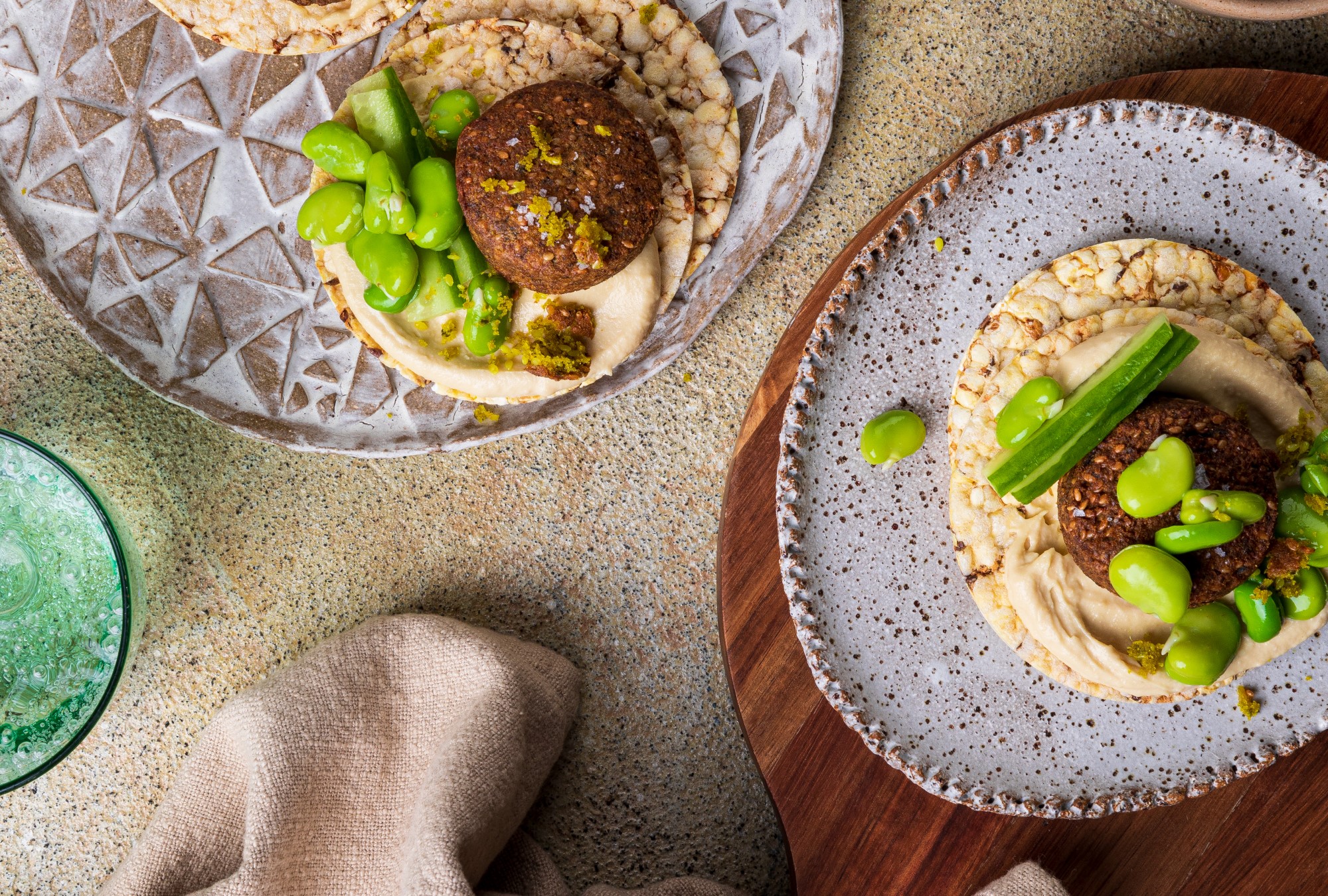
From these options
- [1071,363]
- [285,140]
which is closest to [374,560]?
[285,140]

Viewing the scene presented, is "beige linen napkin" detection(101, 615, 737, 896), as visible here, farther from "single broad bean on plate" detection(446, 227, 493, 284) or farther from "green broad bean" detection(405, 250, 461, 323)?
"single broad bean on plate" detection(446, 227, 493, 284)

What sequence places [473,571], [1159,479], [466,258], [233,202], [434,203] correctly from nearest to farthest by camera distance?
[1159,479] < [434,203] < [466,258] < [233,202] < [473,571]

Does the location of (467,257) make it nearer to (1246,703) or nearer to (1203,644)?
(1203,644)

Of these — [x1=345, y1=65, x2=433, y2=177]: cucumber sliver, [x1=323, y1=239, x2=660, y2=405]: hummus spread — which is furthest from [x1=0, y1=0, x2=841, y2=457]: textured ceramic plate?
[x1=345, y1=65, x2=433, y2=177]: cucumber sliver

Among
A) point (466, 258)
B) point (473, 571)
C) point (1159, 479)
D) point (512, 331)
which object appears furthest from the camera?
point (473, 571)

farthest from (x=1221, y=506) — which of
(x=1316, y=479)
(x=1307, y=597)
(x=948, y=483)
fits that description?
(x=948, y=483)

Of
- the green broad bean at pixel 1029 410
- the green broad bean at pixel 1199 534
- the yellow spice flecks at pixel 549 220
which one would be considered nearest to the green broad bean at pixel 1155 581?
the green broad bean at pixel 1199 534

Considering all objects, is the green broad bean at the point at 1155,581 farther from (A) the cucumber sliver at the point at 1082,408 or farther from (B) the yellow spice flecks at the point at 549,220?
(B) the yellow spice flecks at the point at 549,220
